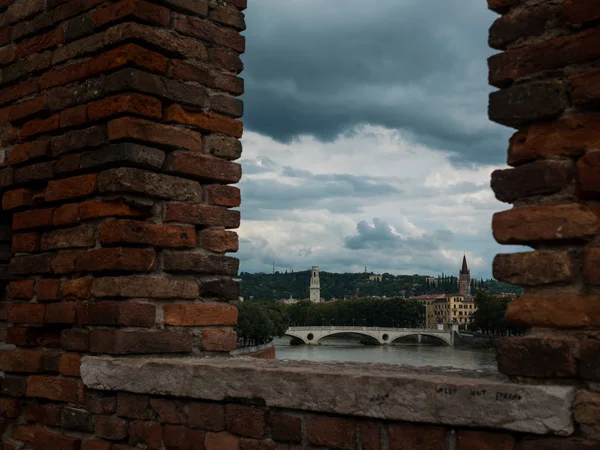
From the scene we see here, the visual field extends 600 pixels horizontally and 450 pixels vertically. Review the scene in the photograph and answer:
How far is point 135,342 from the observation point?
3.30 m

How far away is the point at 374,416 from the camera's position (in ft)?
7.82

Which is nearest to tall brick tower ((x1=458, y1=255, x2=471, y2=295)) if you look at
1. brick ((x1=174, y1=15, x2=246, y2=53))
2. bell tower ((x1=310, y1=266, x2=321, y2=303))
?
bell tower ((x1=310, y1=266, x2=321, y2=303))

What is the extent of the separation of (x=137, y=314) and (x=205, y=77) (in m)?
1.25

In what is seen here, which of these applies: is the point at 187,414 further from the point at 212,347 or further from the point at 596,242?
the point at 596,242

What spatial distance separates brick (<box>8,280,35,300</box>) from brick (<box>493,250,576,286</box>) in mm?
2474

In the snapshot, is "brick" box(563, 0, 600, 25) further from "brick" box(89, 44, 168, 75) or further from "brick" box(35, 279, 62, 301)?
"brick" box(35, 279, 62, 301)

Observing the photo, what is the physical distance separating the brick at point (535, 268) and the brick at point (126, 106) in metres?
1.85

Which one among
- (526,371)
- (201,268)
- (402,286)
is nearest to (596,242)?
(526,371)

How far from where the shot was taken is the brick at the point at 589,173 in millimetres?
2113

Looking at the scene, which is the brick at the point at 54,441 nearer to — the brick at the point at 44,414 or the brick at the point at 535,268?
the brick at the point at 44,414

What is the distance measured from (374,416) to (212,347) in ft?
4.57

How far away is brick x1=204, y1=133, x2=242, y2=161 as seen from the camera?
12.0ft

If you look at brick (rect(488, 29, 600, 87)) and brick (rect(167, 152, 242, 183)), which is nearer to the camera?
brick (rect(488, 29, 600, 87))

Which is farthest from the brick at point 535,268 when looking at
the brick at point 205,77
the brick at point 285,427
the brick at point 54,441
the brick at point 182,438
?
the brick at point 54,441
